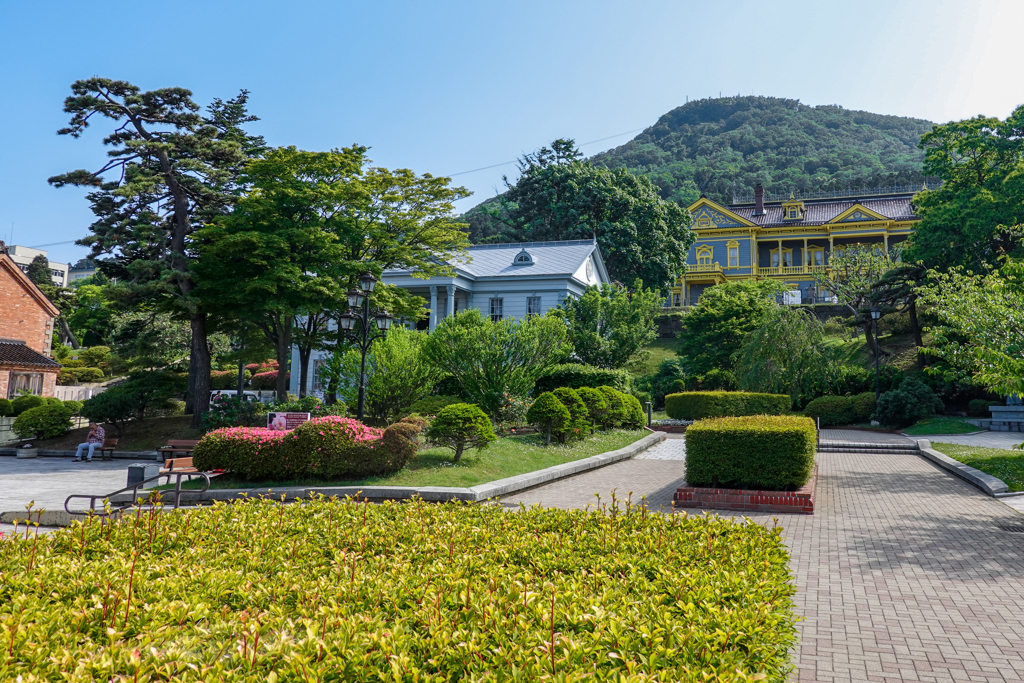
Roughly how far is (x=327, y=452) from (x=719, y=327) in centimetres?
2752

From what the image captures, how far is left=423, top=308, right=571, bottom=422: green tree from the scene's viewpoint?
2089 centimetres

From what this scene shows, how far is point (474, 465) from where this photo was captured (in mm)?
14766

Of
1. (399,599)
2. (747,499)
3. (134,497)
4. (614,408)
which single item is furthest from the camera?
(614,408)

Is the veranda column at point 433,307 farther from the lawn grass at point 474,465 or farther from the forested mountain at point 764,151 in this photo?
the forested mountain at point 764,151

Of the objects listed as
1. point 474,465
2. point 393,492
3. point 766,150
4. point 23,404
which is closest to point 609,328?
point 474,465

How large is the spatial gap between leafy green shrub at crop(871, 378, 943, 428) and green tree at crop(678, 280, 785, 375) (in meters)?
7.35

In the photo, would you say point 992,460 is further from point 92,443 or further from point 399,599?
point 92,443

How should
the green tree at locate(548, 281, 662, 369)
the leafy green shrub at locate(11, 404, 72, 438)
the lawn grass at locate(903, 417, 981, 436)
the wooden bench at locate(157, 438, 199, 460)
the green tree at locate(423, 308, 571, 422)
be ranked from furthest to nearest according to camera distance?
the green tree at locate(548, 281, 662, 369)
the lawn grass at locate(903, 417, 981, 436)
the leafy green shrub at locate(11, 404, 72, 438)
the green tree at locate(423, 308, 571, 422)
the wooden bench at locate(157, 438, 199, 460)

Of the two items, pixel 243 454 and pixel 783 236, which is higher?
pixel 783 236

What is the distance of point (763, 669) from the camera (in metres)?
3.31

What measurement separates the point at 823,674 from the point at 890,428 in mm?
28405

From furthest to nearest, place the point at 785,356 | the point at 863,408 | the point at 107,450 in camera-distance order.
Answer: the point at 863,408 → the point at 785,356 → the point at 107,450

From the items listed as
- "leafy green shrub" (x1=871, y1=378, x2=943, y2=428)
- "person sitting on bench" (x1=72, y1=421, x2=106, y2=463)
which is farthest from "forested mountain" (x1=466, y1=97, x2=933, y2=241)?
"person sitting on bench" (x1=72, y1=421, x2=106, y2=463)

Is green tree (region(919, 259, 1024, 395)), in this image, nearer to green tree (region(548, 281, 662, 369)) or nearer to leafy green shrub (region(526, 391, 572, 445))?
leafy green shrub (region(526, 391, 572, 445))
